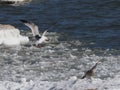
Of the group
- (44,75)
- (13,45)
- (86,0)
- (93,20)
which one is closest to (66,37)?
(13,45)

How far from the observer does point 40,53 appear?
19641mm

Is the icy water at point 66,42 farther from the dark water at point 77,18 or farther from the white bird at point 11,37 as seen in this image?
the white bird at point 11,37

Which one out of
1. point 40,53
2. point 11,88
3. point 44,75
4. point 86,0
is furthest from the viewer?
point 86,0

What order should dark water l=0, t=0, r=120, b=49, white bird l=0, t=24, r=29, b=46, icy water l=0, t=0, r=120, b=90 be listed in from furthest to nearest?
dark water l=0, t=0, r=120, b=49, white bird l=0, t=24, r=29, b=46, icy water l=0, t=0, r=120, b=90

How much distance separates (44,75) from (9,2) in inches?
644

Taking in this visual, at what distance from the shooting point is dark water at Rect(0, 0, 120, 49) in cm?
2320

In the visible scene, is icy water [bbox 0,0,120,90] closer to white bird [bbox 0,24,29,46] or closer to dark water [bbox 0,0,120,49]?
dark water [bbox 0,0,120,49]

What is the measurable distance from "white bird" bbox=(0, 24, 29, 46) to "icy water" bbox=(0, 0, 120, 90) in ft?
2.60

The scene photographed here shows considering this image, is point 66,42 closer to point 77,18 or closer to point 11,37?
point 11,37

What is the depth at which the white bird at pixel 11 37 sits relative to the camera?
21609 millimetres

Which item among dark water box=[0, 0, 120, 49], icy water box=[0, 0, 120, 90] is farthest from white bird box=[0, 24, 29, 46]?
dark water box=[0, 0, 120, 49]

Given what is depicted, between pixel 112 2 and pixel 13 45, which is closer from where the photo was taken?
pixel 13 45

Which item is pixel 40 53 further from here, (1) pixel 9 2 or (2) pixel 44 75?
(1) pixel 9 2

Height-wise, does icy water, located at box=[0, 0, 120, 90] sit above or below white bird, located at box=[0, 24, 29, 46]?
below
